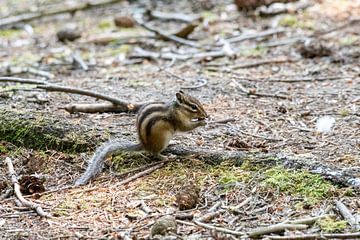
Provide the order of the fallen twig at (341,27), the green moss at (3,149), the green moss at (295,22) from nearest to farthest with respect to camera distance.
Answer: the green moss at (3,149) → the fallen twig at (341,27) → the green moss at (295,22)

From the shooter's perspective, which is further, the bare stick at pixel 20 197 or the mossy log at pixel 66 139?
the mossy log at pixel 66 139

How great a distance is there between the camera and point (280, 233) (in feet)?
9.92

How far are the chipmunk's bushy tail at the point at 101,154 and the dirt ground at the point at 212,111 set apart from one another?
0.22 feet

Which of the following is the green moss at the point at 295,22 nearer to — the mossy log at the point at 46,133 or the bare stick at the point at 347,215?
the mossy log at the point at 46,133

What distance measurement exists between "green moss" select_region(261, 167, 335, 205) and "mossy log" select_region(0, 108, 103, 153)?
1203 millimetres

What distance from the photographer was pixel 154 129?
396cm

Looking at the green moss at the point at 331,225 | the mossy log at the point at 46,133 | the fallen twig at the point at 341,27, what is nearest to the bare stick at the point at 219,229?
the green moss at the point at 331,225

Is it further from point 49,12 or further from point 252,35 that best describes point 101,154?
point 49,12

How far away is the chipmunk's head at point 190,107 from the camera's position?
164 inches

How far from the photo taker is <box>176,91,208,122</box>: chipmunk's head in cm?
416

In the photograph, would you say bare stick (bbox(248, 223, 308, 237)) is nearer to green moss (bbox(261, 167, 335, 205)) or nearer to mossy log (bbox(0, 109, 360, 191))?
green moss (bbox(261, 167, 335, 205))

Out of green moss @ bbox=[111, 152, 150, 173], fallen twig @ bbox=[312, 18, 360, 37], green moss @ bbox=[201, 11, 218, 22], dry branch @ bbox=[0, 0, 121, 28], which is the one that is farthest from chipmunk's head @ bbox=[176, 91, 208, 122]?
dry branch @ bbox=[0, 0, 121, 28]

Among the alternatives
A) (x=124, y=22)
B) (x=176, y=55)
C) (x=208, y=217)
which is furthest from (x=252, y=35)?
(x=208, y=217)

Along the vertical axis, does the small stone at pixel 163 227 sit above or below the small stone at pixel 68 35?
above
